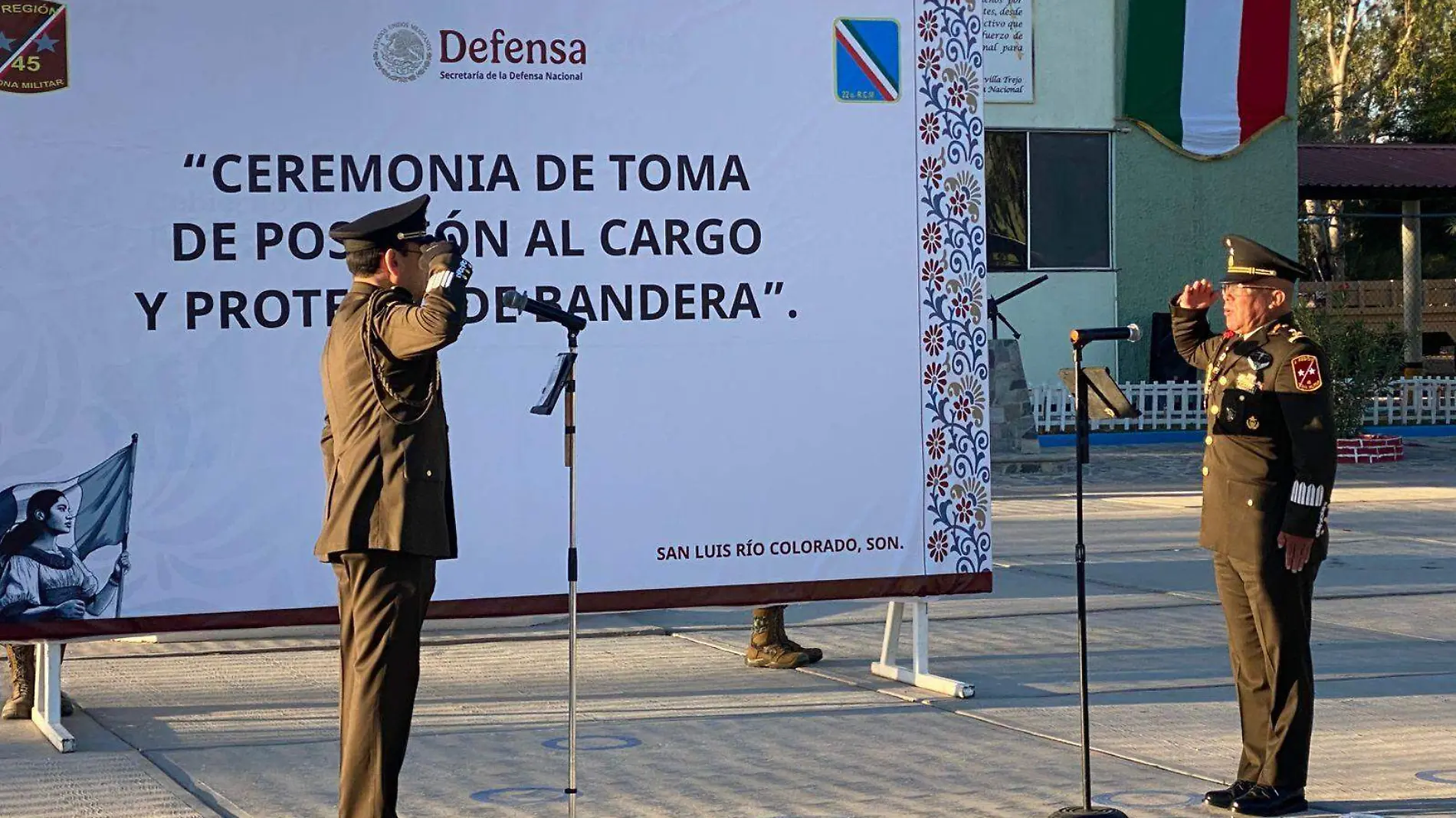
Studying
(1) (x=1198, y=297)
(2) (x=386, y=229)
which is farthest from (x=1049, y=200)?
(2) (x=386, y=229)

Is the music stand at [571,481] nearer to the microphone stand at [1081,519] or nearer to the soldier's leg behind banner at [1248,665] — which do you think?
the microphone stand at [1081,519]

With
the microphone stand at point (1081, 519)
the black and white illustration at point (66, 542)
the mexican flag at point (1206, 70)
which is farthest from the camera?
the mexican flag at point (1206, 70)

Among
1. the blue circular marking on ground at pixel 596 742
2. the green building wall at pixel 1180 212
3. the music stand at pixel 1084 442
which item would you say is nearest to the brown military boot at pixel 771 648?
the blue circular marking on ground at pixel 596 742

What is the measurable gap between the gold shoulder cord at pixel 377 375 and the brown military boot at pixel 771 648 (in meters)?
3.84

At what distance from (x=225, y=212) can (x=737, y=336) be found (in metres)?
2.29

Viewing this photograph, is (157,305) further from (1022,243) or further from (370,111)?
(1022,243)

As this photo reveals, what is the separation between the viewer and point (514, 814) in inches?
246

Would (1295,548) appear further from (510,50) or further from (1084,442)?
(510,50)

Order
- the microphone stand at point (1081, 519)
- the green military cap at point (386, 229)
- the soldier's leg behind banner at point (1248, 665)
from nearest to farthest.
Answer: the green military cap at point (386, 229) → the microphone stand at point (1081, 519) → the soldier's leg behind banner at point (1248, 665)

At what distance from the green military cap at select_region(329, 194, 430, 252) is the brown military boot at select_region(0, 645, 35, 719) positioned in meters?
3.34

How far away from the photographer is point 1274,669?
6.27 m

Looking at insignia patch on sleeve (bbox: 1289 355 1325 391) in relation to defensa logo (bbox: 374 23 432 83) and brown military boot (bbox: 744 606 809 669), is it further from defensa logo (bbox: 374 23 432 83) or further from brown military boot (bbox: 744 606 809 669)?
defensa logo (bbox: 374 23 432 83)

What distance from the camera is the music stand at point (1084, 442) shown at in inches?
235

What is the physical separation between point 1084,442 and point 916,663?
267cm
